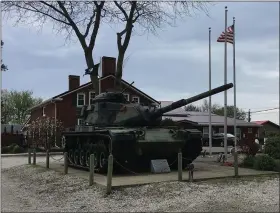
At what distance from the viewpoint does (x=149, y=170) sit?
47.1 ft

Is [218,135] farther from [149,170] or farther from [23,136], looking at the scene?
[149,170]

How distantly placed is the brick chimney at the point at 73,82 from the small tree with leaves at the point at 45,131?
13.5ft

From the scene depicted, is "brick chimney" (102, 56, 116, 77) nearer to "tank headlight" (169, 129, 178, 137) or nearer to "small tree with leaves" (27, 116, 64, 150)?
"small tree with leaves" (27, 116, 64, 150)

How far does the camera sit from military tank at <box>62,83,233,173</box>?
13.6m

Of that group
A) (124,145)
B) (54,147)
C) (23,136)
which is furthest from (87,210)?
(23,136)

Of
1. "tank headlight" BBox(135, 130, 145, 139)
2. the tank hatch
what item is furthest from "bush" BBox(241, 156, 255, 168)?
the tank hatch

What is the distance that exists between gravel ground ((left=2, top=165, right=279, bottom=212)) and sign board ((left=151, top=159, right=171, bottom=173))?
2.39 m

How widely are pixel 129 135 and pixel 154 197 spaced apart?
13.1 feet

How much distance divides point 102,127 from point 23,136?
94.5 feet

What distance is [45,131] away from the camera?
116 ft

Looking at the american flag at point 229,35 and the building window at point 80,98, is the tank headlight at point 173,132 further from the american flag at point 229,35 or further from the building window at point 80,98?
the building window at point 80,98

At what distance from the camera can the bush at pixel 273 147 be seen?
658 inches

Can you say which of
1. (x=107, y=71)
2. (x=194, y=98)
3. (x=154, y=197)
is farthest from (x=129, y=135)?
(x=107, y=71)

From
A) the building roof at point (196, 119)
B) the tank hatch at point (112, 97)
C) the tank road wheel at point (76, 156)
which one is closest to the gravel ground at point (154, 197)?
the tank hatch at point (112, 97)
